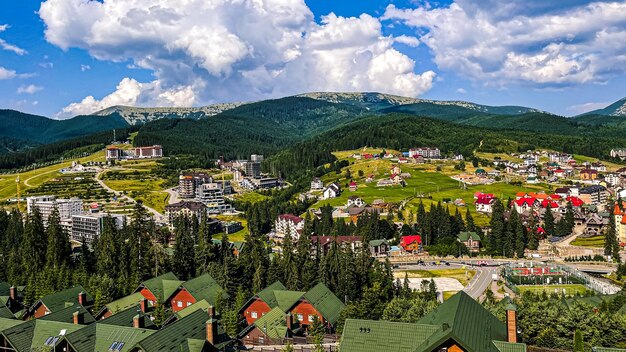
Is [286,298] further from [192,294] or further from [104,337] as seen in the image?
[104,337]

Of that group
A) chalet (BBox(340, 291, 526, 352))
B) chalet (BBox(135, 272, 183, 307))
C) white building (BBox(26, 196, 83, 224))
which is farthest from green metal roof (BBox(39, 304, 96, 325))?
white building (BBox(26, 196, 83, 224))

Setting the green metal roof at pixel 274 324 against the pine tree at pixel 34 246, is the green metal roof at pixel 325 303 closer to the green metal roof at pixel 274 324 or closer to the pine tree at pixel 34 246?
the green metal roof at pixel 274 324

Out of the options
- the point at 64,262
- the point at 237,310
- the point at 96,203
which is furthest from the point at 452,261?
the point at 96,203

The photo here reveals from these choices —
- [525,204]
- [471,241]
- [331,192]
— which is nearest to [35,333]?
[471,241]

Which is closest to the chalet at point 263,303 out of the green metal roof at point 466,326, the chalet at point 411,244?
the green metal roof at point 466,326

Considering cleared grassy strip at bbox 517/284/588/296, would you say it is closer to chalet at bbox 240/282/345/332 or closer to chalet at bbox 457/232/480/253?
chalet at bbox 457/232/480/253

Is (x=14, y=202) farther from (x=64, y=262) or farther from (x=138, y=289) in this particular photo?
(x=138, y=289)
